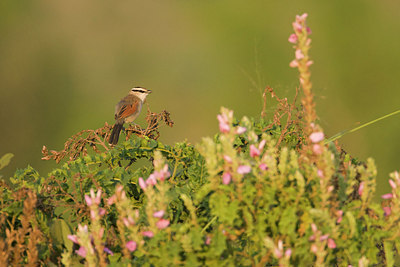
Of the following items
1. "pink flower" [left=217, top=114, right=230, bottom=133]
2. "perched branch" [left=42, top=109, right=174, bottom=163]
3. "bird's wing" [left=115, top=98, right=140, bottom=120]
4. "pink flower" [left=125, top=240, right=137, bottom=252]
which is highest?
"bird's wing" [left=115, top=98, right=140, bottom=120]

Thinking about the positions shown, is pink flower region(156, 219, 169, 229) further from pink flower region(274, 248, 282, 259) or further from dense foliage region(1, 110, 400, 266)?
pink flower region(274, 248, 282, 259)

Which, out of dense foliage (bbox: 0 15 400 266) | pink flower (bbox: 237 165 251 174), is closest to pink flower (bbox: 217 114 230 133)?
dense foliage (bbox: 0 15 400 266)

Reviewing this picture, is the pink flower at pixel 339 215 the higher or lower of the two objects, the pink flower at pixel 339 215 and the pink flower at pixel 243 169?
the lower

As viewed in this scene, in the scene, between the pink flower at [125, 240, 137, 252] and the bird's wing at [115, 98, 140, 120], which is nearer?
the pink flower at [125, 240, 137, 252]

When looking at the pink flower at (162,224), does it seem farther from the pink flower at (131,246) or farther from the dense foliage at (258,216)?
the pink flower at (131,246)

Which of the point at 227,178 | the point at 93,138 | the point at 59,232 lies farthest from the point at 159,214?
the point at 93,138

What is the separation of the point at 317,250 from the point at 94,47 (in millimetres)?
10561

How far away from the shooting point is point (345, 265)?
9.48 ft

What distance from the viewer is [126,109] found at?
8.04 m

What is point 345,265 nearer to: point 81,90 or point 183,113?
point 183,113

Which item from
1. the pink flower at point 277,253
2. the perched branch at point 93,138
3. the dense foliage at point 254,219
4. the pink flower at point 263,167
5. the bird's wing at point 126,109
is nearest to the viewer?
the pink flower at point 277,253

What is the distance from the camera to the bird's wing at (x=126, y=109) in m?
7.96

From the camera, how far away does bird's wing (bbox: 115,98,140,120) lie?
26.1 feet

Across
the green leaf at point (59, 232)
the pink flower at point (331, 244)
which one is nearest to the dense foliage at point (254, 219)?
the pink flower at point (331, 244)
